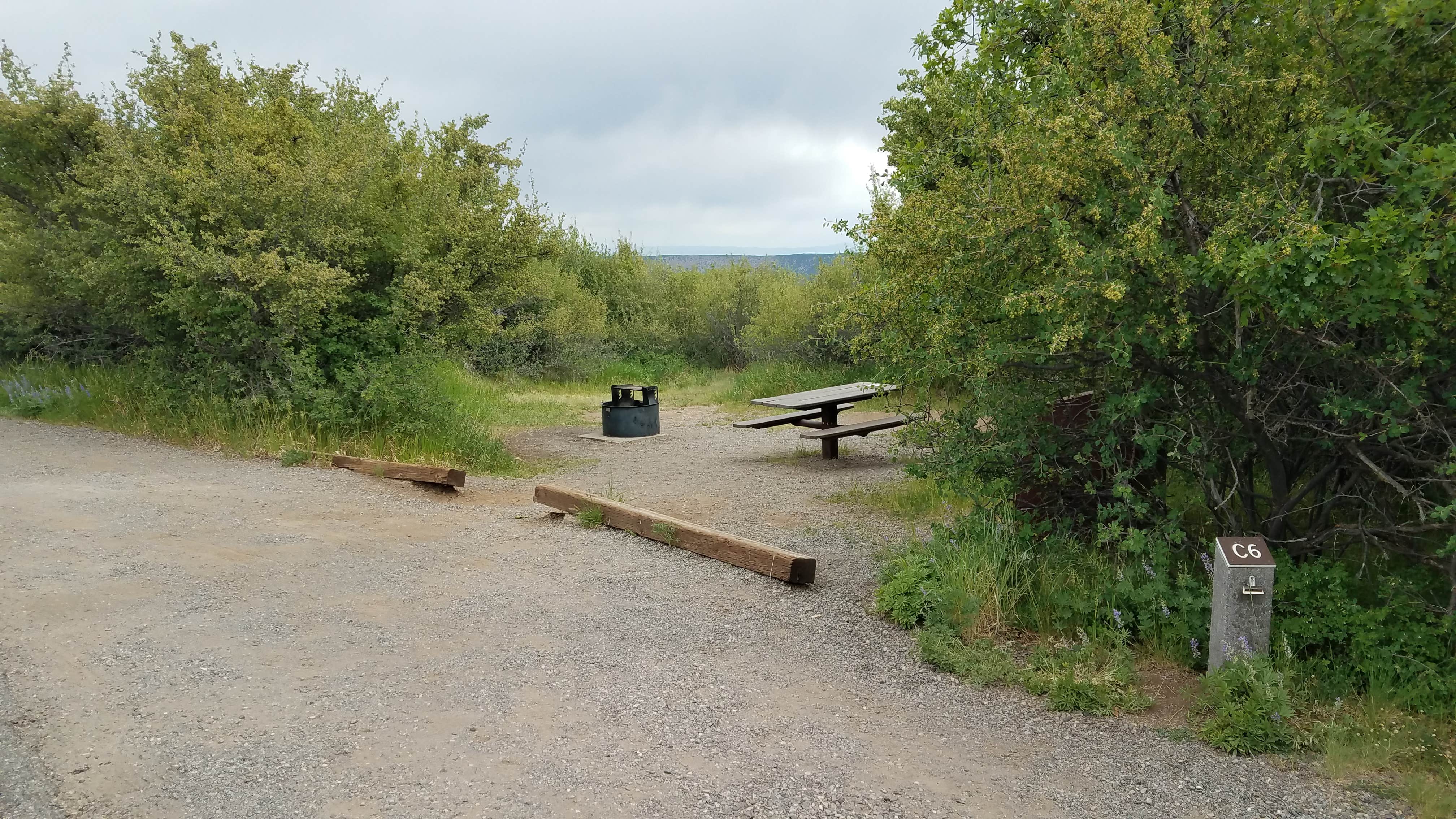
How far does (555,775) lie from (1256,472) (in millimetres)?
3693

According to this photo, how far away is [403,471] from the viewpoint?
26.6ft

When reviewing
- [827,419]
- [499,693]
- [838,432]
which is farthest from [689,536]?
[827,419]

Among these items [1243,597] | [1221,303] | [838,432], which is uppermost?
[1221,303]

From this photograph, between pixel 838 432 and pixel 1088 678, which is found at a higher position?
pixel 838 432

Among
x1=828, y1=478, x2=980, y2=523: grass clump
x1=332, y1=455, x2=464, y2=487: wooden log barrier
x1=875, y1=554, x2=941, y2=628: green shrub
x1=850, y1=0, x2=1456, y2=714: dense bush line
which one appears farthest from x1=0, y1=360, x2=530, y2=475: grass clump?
x1=850, y1=0, x2=1456, y2=714: dense bush line

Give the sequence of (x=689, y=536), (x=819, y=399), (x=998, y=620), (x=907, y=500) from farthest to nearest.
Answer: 1. (x=819, y=399)
2. (x=907, y=500)
3. (x=689, y=536)
4. (x=998, y=620)

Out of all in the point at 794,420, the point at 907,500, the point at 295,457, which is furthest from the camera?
the point at 794,420

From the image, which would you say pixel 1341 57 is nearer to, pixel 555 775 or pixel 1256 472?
pixel 1256 472

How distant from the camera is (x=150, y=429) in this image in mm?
10375

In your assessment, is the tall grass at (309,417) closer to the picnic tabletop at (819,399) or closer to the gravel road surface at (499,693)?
the gravel road surface at (499,693)

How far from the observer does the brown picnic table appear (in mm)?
9398

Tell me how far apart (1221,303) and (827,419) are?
21.5ft

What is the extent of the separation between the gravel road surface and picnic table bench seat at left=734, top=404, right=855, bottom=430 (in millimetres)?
3016

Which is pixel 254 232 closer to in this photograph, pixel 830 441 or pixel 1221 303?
pixel 830 441
